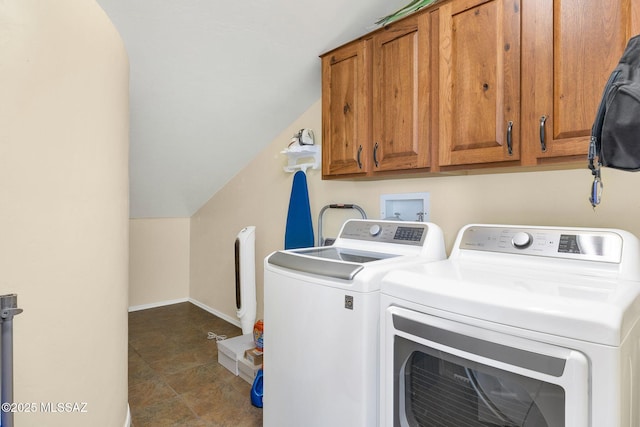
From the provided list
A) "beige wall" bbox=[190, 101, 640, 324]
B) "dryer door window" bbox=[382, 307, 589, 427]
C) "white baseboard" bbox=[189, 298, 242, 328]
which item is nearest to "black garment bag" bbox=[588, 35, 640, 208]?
"dryer door window" bbox=[382, 307, 589, 427]

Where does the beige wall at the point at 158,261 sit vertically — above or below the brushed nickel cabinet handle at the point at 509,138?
below

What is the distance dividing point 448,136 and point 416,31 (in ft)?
1.83

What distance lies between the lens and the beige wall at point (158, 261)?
4.11 metres

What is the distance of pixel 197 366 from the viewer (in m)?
2.72

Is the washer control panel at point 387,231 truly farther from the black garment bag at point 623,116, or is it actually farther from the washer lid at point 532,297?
the black garment bag at point 623,116

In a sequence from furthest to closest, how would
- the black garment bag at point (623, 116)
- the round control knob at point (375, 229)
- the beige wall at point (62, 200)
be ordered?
1. the round control knob at point (375, 229)
2. the beige wall at point (62, 200)
3. the black garment bag at point (623, 116)

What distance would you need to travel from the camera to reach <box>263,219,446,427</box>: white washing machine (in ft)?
4.03

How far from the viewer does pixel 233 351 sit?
2.62 m

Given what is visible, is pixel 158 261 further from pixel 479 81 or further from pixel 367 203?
pixel 479 81

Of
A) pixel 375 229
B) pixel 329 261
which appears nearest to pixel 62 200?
pixel 329 261

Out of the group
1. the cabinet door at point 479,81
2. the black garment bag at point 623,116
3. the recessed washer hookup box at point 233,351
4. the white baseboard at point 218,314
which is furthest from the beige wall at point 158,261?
the black garment bag at point 623,116

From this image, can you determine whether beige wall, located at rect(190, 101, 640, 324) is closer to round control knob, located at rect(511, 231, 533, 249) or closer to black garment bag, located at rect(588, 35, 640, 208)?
round control knob, located at rect(511, 231, 533, 249)

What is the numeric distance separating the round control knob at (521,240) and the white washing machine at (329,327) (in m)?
0.35

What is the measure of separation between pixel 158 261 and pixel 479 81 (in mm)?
4059
